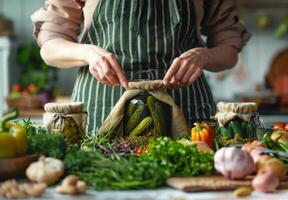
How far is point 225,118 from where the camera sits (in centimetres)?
183

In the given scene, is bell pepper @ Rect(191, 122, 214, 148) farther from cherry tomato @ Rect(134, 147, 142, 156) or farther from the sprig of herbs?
the sprig of herbs

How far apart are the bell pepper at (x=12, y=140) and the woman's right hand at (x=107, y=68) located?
462mm

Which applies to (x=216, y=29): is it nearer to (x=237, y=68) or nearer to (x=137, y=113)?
(x=137, y=113)

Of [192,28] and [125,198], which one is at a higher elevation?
[192,28]

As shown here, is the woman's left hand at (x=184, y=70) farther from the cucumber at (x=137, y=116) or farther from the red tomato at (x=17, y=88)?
the red tomato at (x=17, y=88)

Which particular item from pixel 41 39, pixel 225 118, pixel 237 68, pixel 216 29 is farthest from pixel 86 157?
pixel 237 68

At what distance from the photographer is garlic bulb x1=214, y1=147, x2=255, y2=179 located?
139cm

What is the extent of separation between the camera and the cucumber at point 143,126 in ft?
5.86

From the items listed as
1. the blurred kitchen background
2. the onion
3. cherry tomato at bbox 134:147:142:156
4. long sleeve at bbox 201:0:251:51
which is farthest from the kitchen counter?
the blurred kitchen background

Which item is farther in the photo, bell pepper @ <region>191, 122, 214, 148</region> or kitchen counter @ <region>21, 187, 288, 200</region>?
bell pepper @ <region>191, 122, 214, 148</region>

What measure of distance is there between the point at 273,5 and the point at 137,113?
3.15 metres

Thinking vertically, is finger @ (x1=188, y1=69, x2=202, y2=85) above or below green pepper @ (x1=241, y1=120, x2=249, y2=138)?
above

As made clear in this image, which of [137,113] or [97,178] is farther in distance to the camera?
[137,113]

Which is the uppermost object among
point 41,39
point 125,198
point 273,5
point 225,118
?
point 273,5
